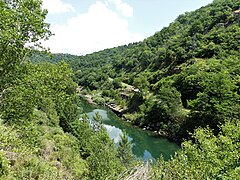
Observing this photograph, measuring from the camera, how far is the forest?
32.9 feet

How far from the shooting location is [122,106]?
270 feet

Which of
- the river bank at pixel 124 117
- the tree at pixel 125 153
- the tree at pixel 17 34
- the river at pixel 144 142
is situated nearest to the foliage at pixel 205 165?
the tree at pixel 17 34

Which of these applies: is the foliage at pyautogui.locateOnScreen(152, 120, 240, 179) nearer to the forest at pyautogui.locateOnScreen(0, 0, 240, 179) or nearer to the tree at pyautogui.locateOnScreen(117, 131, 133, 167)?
the forest at pyautogui.locateOnScreen(0, 0, 240, 179)

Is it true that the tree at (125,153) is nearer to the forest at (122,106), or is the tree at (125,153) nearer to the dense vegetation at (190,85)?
the forest at (122,106)

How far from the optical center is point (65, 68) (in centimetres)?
1169

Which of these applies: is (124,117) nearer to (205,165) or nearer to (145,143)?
(145,143)

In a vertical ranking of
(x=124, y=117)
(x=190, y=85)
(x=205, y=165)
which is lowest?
(x=124, y=117)

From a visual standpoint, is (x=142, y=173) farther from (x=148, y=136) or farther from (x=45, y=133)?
(x=148, y=136)

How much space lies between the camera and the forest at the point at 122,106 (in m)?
10.0

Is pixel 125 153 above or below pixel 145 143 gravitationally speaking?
above

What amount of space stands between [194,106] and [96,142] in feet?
87.9

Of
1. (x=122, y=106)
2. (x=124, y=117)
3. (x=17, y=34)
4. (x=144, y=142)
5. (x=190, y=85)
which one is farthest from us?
(x=122, y=106)

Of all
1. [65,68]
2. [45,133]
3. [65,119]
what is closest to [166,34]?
[65,119]

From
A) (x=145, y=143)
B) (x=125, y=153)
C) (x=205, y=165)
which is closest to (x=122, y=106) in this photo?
(x=145, y=143)
